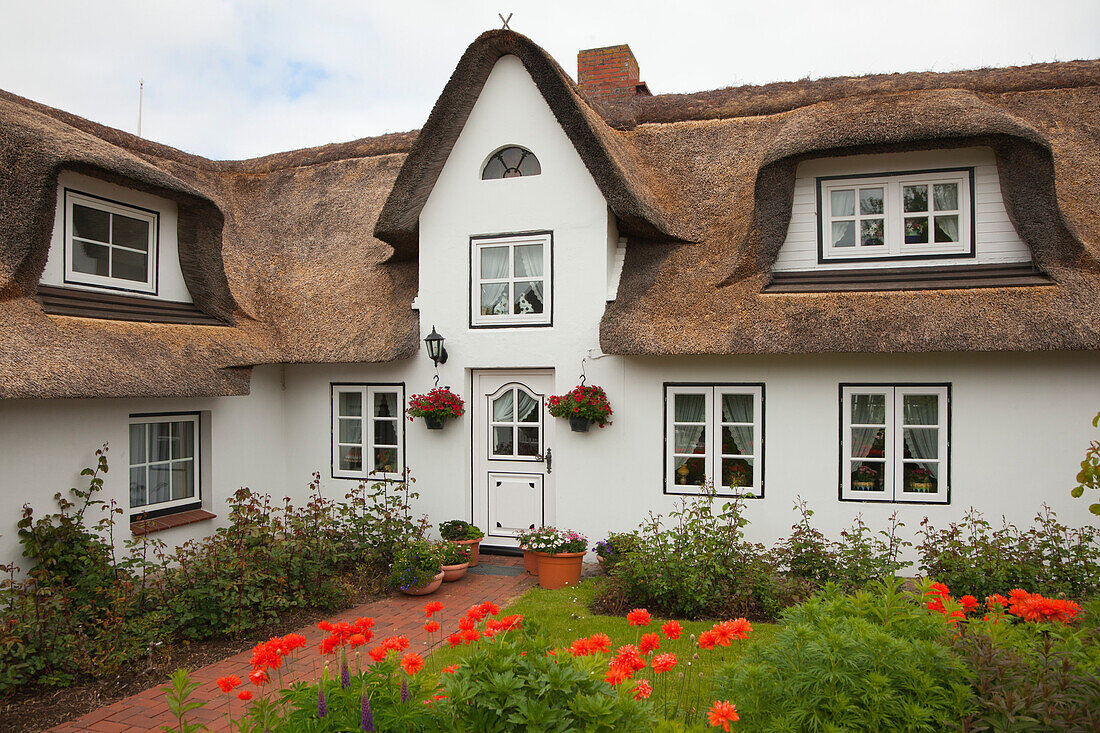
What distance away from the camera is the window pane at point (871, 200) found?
819 centimetres

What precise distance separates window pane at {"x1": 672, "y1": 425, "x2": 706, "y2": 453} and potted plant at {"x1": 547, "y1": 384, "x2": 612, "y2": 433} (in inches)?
32.2

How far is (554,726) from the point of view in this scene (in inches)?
98.2

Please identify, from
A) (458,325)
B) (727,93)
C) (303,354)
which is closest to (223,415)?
(303,354)

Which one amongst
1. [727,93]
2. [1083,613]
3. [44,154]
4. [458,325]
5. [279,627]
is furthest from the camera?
[727,93]

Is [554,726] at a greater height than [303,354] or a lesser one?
lesser

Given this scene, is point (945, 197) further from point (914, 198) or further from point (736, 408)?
point (736, 408)

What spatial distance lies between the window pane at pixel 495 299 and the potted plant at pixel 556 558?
9.18 ft

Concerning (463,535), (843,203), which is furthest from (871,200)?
(463,535)

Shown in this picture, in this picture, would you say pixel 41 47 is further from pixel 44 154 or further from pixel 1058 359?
pixel 1058 359

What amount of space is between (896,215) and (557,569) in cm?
543

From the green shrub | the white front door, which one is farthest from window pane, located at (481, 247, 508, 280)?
the green shrub

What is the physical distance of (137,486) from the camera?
821 centimetres

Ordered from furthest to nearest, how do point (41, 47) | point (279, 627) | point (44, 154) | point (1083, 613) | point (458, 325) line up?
point (41, 47)
point (458, 325)
point (44, 154)
point (279, 627)
point (1083, 613)

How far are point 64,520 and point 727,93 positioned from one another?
32.0 ft
